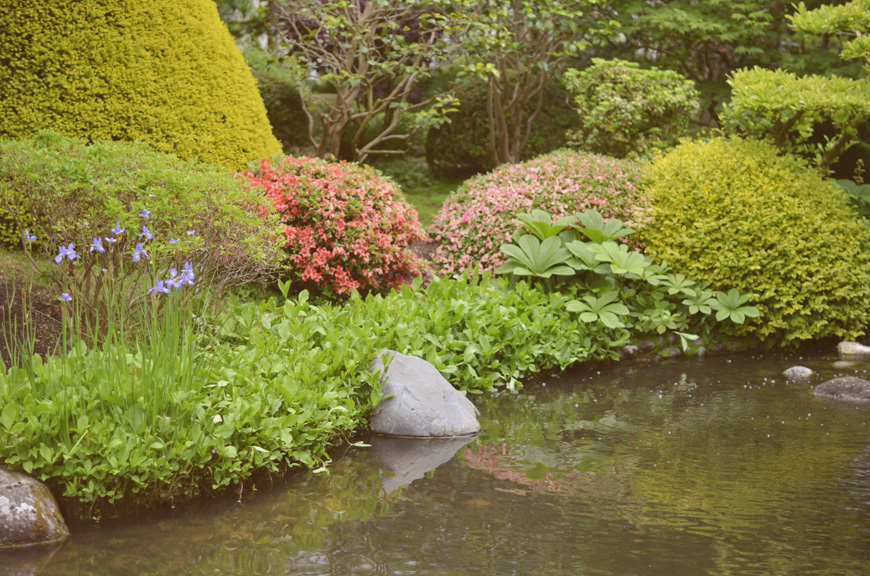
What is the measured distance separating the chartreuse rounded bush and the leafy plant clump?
4.28 metres

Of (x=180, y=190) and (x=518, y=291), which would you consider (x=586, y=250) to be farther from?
(x=180, y=190)

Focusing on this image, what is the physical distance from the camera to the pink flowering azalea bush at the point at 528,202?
8.34 metres

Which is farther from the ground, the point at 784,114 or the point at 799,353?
the point at 784,114

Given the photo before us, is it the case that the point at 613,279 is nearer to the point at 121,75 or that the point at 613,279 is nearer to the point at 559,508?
the point at 559,508

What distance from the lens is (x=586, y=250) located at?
7.75m

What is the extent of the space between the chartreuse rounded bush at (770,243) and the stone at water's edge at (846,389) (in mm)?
1333

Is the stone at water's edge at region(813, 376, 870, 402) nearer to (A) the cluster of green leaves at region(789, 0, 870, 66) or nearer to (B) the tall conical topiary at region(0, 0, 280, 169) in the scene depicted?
(A) the cluster of green leaves at region(789, 0, 870, 66)

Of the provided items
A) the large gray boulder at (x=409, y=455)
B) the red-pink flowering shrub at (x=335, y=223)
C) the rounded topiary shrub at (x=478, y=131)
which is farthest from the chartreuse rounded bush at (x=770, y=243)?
the rounded topiary shrub at (x=478, y=131)

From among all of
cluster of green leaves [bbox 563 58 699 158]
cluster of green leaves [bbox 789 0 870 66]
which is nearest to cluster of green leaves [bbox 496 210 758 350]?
cluster of green leaves [bbox 563 58 699 158]

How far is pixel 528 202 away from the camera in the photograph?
27.3ft

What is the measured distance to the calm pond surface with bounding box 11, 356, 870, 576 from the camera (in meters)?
3.56

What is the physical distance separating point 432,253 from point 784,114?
4.04m

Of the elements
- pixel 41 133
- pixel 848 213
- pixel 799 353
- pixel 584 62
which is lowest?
pixel 799 353

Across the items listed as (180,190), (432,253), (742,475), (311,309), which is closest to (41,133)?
(180,190)
